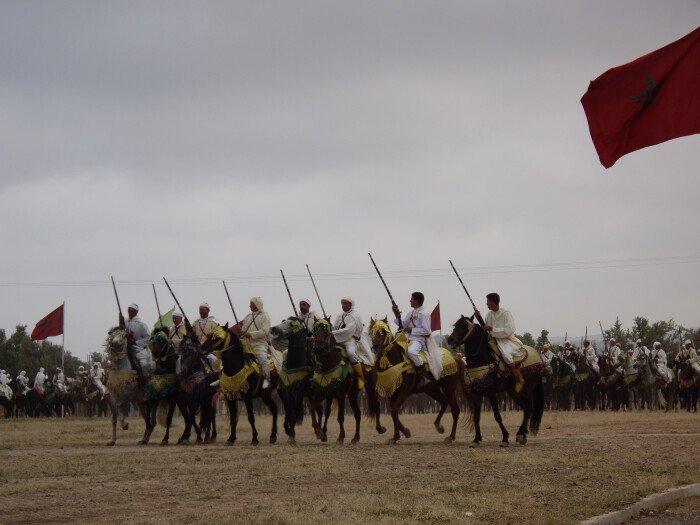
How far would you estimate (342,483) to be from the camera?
14.0m

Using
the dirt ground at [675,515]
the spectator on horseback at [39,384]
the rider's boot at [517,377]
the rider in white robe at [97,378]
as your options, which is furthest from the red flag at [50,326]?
the dirt ground at [675,515]

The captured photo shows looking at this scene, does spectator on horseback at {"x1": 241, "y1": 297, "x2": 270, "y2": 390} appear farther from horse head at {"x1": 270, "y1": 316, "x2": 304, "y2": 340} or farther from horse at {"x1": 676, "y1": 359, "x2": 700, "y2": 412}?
horse at {"x1": 676, "y1": 359, "x2": 700, "y2": 412}

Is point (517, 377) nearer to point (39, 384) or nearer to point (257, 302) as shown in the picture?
point (257, 302)

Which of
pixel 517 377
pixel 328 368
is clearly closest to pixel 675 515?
pixel 517 377

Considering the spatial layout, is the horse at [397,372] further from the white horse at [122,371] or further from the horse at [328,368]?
the white horse at [122,371]

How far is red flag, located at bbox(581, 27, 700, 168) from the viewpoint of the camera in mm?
12094

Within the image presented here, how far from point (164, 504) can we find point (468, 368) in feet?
31.8

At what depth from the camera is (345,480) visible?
14352 mm

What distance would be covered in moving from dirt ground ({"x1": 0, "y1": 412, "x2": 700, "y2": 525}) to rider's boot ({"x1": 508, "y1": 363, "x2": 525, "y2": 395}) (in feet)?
3.79

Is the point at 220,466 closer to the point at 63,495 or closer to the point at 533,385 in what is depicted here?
the point at 63,495

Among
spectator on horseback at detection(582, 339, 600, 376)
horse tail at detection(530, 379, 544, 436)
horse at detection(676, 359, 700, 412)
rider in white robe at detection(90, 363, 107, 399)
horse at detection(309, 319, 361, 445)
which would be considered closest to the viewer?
horse tail at detection(530, 379, 544, 436)

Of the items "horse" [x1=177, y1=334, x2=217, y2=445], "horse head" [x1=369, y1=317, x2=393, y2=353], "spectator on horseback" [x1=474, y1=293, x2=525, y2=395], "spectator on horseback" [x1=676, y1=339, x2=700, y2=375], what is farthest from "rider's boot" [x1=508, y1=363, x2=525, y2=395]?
"spectator on horseback" [x1=676, y1=339, x2=700, y2=375]

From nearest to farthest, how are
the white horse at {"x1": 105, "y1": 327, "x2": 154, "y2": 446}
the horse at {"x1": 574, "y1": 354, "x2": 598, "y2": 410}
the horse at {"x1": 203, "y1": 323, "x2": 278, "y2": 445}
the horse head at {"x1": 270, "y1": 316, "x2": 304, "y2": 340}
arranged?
the horse head at {"x1": 270, "y1": 316, "x2": 304, "y2": 340} < the horse at {"x1": 203, "y1": 323, "x2": 278, "y2": 445} < the white horse at {"x1": 105, "y1": 327, "x2": 154, "y2": 446} < the horse at {"x1": 574, "y1": 354, "x2": 598, "y2": 410}

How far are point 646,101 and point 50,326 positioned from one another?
3675 cm
